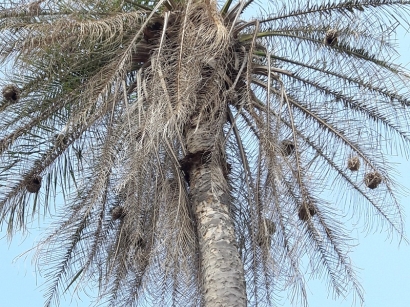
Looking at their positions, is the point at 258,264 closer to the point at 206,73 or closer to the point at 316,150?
the point at 316,150

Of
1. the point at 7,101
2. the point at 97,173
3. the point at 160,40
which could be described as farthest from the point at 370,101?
the point at 7,101

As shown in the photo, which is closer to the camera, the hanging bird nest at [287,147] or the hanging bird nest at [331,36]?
the hanging bird nest at [287,147]

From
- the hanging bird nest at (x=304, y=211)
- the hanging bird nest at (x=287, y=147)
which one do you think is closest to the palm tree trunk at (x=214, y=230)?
the hanging bird nest at (x=287, y=147)

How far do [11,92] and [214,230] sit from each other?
1928 millimetres

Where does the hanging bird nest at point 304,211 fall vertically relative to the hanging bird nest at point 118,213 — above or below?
below

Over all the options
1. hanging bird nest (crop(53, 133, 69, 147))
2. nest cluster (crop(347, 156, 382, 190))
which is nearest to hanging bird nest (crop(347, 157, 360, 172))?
nest cluster (crop(347, 156, 382, 190))

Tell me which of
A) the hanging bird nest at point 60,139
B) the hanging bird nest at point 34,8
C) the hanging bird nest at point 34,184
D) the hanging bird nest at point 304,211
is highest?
the hanging bird nest at point 34,8

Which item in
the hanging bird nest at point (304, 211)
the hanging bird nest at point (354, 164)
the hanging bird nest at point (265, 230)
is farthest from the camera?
the hanging bird nest at point (354, 164)

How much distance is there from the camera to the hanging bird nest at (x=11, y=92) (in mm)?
6500

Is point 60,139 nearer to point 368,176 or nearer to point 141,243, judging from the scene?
point 141,243

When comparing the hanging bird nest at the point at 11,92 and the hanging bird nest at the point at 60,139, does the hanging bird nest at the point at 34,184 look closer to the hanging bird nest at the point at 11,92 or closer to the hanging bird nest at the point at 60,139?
the hanging bird nest at the point at 60,139

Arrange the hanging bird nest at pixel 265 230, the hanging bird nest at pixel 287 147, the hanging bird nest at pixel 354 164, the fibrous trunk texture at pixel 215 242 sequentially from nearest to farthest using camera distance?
the fibrous trunk texture at pixel 215 242
the hanging bird nest at pixel 265 230
the hanging bird nest at pixel 287 147
the hanging bird nest at pixel 354 164

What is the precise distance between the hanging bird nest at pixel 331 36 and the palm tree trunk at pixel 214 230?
1.20 meters

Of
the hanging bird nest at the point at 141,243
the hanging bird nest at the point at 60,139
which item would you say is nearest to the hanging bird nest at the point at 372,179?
the hanging bird nest at the point at 141,243
